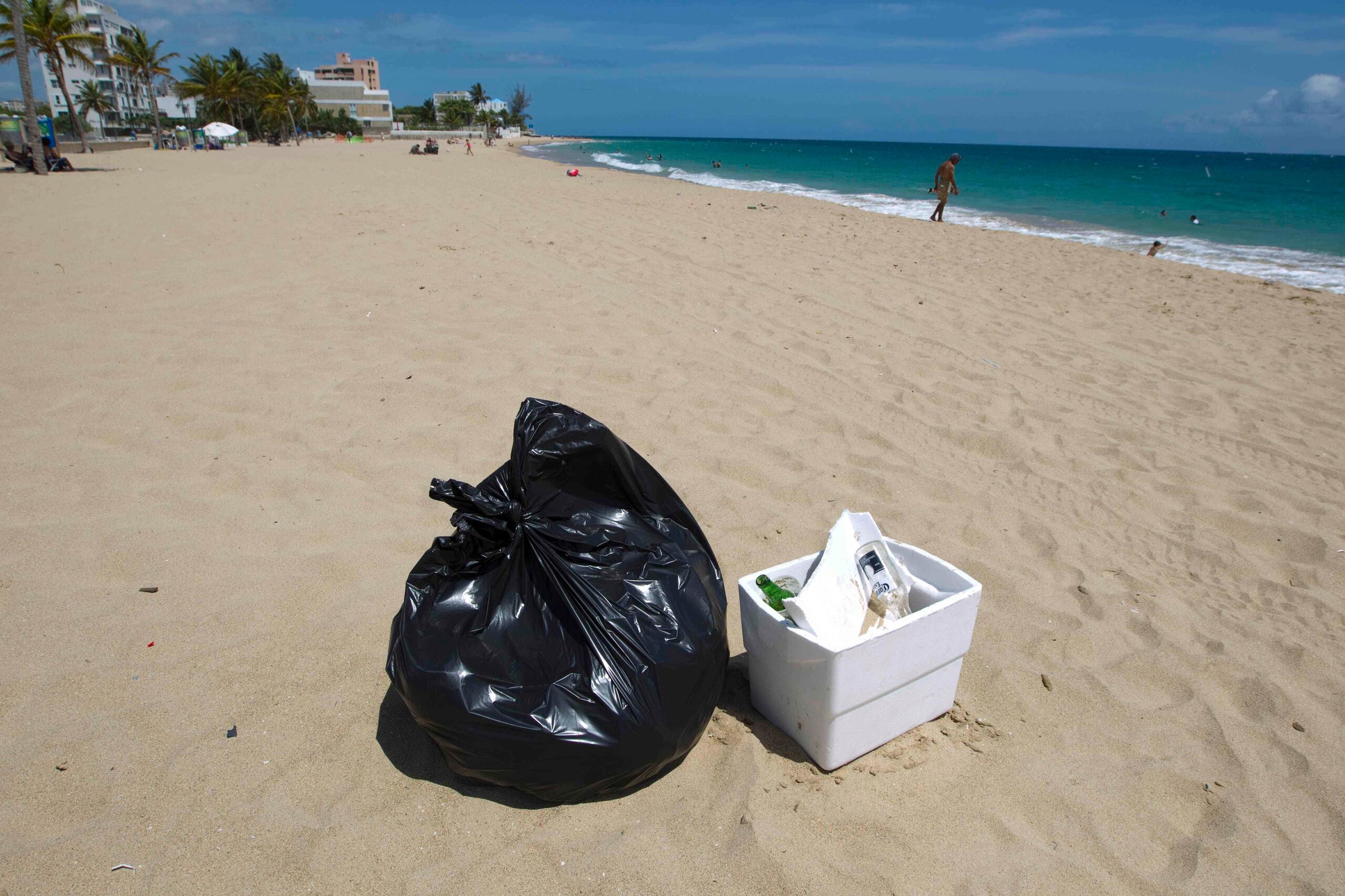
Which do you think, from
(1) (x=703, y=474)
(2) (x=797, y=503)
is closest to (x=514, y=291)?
(1) (x=703, y=474)

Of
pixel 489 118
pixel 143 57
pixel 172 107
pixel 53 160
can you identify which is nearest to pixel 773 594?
pixel 53 160

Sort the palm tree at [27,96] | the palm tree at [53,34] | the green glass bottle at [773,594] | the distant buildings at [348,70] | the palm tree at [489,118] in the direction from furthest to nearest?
the distant buildings at [348,70], the palm tree at [489,118], the palm tree at [53,34], the palm tree at [27,96], the green glass bottle at [773,594]

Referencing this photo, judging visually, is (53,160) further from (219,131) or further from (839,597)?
(219,131)

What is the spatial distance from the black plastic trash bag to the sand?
0.54 ft

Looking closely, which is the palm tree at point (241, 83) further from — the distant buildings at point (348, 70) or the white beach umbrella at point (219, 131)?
the distant buildings at point (348, 70)

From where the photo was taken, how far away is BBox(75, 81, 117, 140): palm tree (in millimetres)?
50531

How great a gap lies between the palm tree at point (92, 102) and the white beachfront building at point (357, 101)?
20985 millimetres

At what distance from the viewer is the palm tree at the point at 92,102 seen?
50.5 meters

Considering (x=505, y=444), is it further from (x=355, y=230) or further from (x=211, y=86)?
(x=211, y=86)

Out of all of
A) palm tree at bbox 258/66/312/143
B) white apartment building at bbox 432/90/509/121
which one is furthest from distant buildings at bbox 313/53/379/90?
palm tree at bbox 258/66/312/143

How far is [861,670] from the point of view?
4.69 feet

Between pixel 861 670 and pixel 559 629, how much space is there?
24.5 inches

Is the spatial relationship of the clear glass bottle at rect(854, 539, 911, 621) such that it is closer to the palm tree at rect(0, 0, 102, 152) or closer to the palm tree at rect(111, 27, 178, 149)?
the palm tree at rect(0, 0, 102, 152)

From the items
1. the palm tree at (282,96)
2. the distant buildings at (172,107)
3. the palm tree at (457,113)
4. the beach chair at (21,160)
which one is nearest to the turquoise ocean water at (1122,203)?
the beach chair at (21,160)
